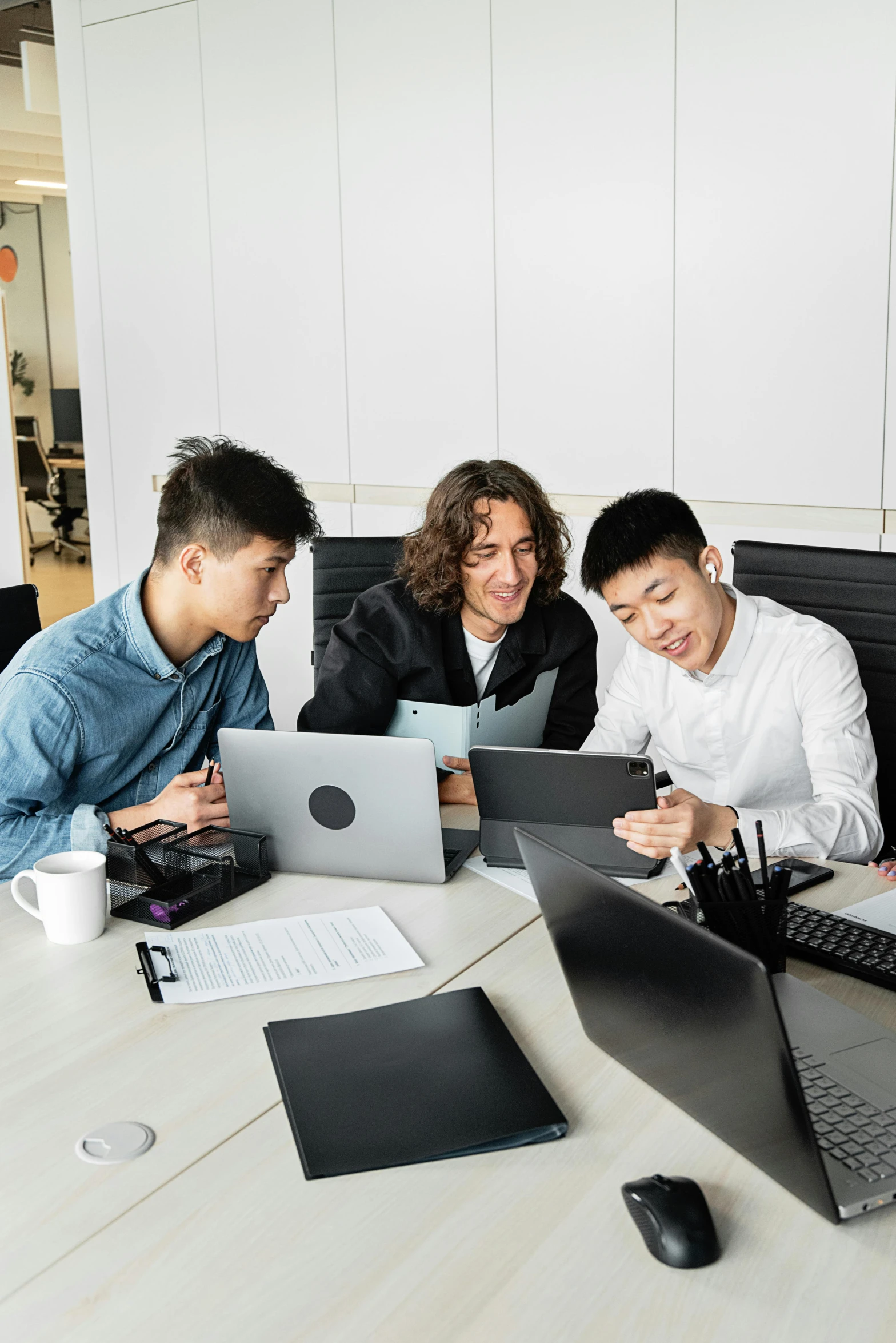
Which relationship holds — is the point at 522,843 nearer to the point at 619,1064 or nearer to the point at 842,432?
the point at 619,1064

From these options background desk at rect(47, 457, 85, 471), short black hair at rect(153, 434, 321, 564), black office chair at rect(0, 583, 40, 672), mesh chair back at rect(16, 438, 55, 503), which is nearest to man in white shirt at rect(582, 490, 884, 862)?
short black hair at rect(153, 434, 321, 564)

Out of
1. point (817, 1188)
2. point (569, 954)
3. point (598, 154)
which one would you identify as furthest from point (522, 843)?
point (598, 154)

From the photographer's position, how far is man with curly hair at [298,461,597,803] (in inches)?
89.0

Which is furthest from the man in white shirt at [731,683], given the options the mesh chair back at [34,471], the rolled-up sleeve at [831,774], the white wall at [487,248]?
the mesh chair back at [34,471]

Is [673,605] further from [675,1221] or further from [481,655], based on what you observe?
[675,1221]

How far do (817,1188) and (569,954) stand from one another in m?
0.33

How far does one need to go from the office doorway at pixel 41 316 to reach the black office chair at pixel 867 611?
4.65 metres

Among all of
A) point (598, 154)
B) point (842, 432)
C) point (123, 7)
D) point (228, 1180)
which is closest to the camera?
point (228, 1180)

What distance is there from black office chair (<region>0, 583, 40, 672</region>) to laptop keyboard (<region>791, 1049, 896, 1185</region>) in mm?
1968

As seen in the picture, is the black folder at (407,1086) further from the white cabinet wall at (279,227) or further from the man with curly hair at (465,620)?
the white cabinet wall at (279,227)

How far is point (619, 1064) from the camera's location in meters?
1.18

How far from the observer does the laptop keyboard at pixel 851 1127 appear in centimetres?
98

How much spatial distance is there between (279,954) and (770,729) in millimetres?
1053

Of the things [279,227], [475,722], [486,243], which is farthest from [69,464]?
[475,722]
